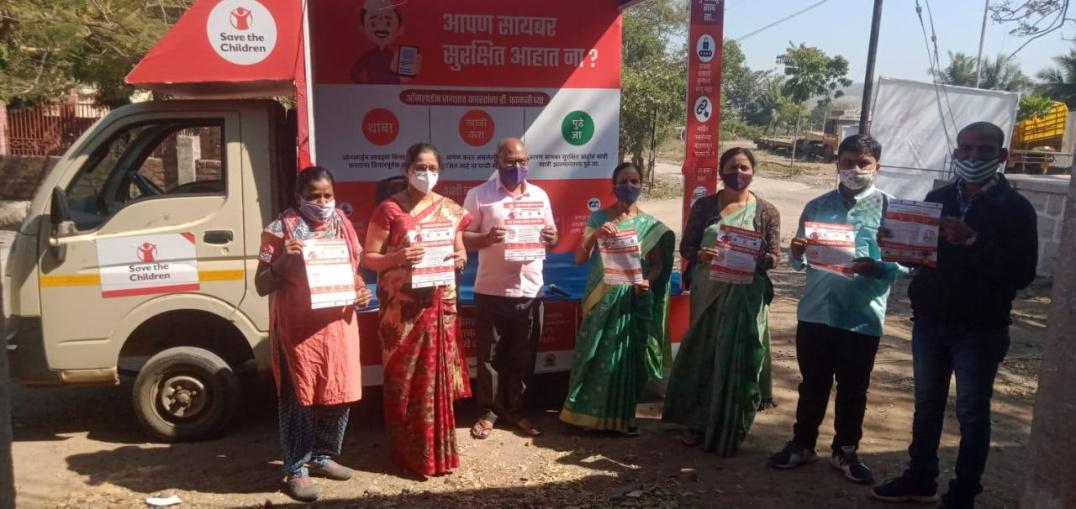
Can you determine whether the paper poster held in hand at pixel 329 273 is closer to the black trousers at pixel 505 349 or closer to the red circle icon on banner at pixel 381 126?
the black trousers at pixel 505 349

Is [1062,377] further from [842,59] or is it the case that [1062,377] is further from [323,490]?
[842,59]

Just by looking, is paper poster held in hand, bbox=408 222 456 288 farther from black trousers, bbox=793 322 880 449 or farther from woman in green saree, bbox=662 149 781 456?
black trousers, bbox=793 322 880 449

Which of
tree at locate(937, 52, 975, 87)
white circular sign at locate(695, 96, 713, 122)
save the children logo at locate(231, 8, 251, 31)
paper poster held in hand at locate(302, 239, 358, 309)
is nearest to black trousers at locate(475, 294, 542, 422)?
paper poster held in hand at locate(302, 239, 358, 309)

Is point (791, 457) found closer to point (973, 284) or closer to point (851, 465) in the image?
point (851, 465)

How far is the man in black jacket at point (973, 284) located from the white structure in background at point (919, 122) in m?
8.73

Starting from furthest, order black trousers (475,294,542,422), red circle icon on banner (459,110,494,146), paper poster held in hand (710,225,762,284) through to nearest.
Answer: red circle icon on banner (459,110,494,146), black trousers (475,294,542,422), paper poster held in hand (710,225,762,284)

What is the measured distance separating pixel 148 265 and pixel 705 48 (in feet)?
12.3

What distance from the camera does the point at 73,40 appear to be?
931 cm

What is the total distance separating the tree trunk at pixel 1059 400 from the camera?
213 cm

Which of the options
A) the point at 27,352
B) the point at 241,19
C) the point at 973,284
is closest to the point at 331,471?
the point at 27,352

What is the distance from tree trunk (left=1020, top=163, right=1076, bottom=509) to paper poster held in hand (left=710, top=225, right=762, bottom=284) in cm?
191

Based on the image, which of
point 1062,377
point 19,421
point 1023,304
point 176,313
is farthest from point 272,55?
point 1023,304

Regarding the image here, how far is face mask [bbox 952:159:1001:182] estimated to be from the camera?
136 inches

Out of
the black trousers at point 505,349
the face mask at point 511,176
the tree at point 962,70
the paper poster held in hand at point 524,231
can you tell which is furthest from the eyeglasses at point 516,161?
the tree at point 962,70
